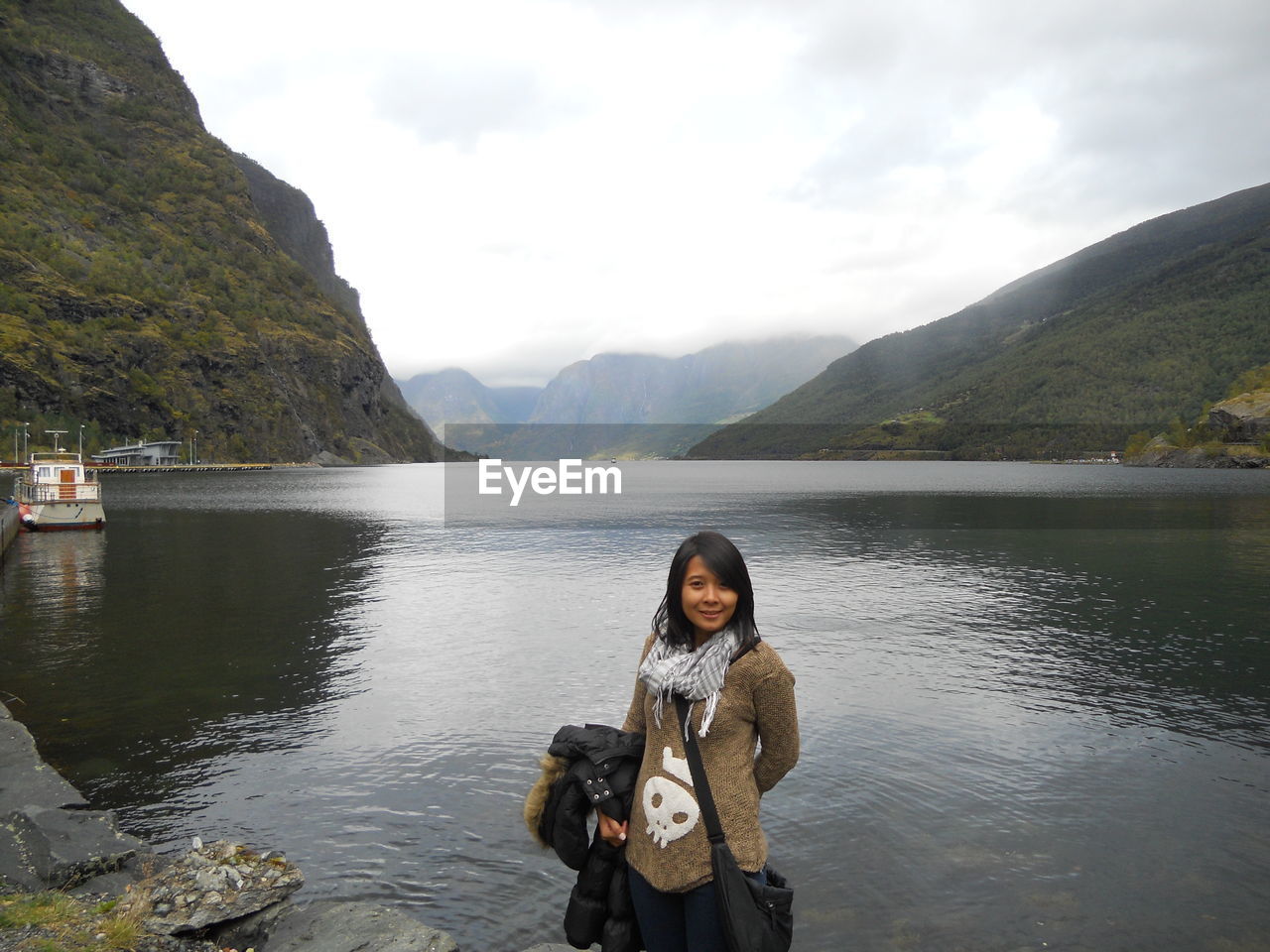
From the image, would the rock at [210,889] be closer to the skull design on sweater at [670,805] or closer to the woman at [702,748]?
the woman at [702,748]

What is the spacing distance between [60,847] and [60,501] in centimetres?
5635

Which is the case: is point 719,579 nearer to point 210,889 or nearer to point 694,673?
point 694,673

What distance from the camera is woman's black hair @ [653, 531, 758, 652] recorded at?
4828 mm

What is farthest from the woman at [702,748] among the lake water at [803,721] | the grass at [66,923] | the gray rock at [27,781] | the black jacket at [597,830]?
the gray rock at [27,781]

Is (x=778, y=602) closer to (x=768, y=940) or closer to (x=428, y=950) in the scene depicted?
(x=428, y=950)

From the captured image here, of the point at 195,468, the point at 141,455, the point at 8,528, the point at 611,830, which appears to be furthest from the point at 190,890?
the point at 195,468

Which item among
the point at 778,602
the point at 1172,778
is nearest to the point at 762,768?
the point at 1172,778

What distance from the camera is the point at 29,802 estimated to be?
11.3 meters

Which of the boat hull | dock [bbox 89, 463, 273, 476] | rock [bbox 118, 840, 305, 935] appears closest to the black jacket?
rock [bbox 118, 840, 305, 935]

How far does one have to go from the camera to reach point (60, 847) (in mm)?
9781

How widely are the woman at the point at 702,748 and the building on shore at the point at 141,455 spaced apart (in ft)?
558

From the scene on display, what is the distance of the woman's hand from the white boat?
63725 mm

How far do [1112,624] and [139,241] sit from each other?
9151 inches

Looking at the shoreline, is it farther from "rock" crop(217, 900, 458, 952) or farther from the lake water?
the lake water
